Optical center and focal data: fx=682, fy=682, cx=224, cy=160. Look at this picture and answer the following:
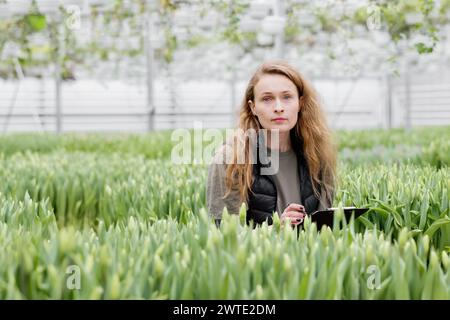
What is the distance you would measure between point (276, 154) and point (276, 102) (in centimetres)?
20

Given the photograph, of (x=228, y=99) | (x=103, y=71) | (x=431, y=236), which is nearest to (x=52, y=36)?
(x=431, y=236)

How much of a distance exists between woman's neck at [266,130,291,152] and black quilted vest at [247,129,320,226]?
0.12 feet

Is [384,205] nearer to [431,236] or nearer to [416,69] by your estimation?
[431,236]

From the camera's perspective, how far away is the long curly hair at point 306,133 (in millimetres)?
2258

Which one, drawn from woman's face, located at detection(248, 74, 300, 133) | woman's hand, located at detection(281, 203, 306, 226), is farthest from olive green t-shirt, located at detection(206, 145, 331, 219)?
woman's hand, located at detection(281, 203, 306, 226)

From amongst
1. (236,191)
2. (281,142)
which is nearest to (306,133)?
(281,142)

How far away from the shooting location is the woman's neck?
2.31 metres

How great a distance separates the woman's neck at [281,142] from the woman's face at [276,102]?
0.13ft

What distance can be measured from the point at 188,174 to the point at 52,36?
209 inches

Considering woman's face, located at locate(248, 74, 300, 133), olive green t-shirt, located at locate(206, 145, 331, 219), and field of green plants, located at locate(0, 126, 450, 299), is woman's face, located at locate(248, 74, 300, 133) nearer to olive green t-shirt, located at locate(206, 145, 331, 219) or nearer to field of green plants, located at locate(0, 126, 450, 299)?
olive green t-shirt, located at locate(206, 145, 331, 219)

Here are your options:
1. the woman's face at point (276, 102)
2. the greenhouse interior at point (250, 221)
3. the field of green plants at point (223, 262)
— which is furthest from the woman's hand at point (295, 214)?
the woman's face at point (276, 102)

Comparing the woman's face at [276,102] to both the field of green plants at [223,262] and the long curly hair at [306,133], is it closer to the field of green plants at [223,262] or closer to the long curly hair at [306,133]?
the long curly hair at [306,133]

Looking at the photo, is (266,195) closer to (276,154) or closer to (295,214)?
(276,154)

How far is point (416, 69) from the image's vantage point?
1938 cm
